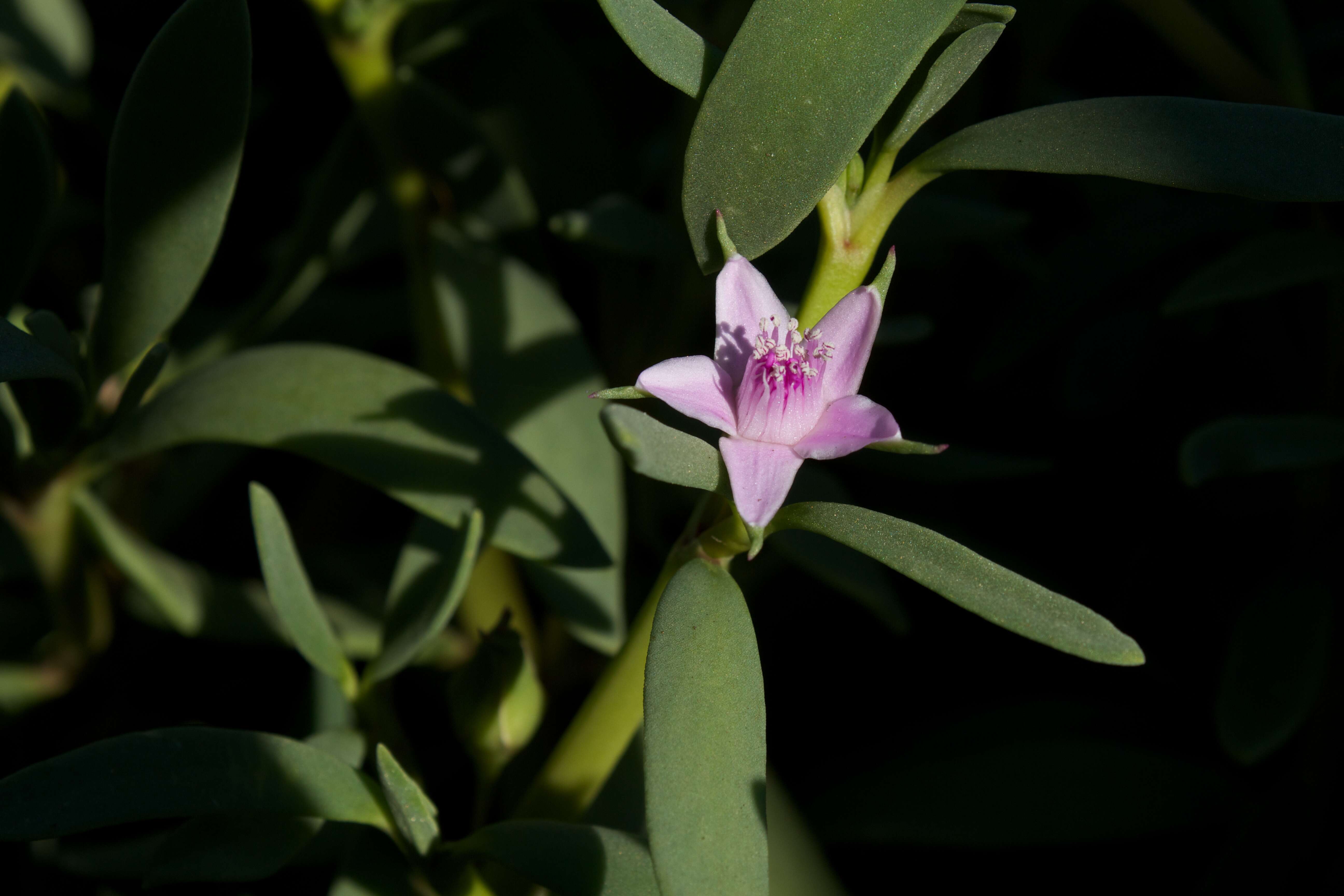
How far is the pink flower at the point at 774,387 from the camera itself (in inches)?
18.6

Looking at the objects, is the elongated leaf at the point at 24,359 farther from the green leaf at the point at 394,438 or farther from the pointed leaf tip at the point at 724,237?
the pointed leaf tip at the point at 724,237

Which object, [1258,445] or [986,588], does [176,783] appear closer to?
[986,588]

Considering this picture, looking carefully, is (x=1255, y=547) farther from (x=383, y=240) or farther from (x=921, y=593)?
(x=383, y=240)

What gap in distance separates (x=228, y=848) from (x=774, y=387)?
333 mm

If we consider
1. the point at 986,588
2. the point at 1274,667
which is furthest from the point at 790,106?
the point at 1274,667

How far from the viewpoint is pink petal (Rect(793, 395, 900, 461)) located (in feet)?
1.53

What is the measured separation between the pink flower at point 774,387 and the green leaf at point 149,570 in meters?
0.42

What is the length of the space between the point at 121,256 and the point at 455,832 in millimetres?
448

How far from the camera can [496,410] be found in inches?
31.4

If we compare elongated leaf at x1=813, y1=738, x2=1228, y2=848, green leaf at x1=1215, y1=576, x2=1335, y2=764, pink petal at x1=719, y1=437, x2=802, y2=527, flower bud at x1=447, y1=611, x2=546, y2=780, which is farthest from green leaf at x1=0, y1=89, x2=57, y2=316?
green leaf at x1=1215, y1=576, x2=1335, y2=764

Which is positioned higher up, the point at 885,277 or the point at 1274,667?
the point at 1274,667

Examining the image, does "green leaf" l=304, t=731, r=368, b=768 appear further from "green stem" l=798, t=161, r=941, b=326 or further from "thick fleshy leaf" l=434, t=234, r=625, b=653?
"green stem" l=798, t=161, r=941, b=326

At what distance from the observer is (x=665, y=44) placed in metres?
0.50

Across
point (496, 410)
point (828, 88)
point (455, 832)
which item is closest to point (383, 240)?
point (496, 410)
